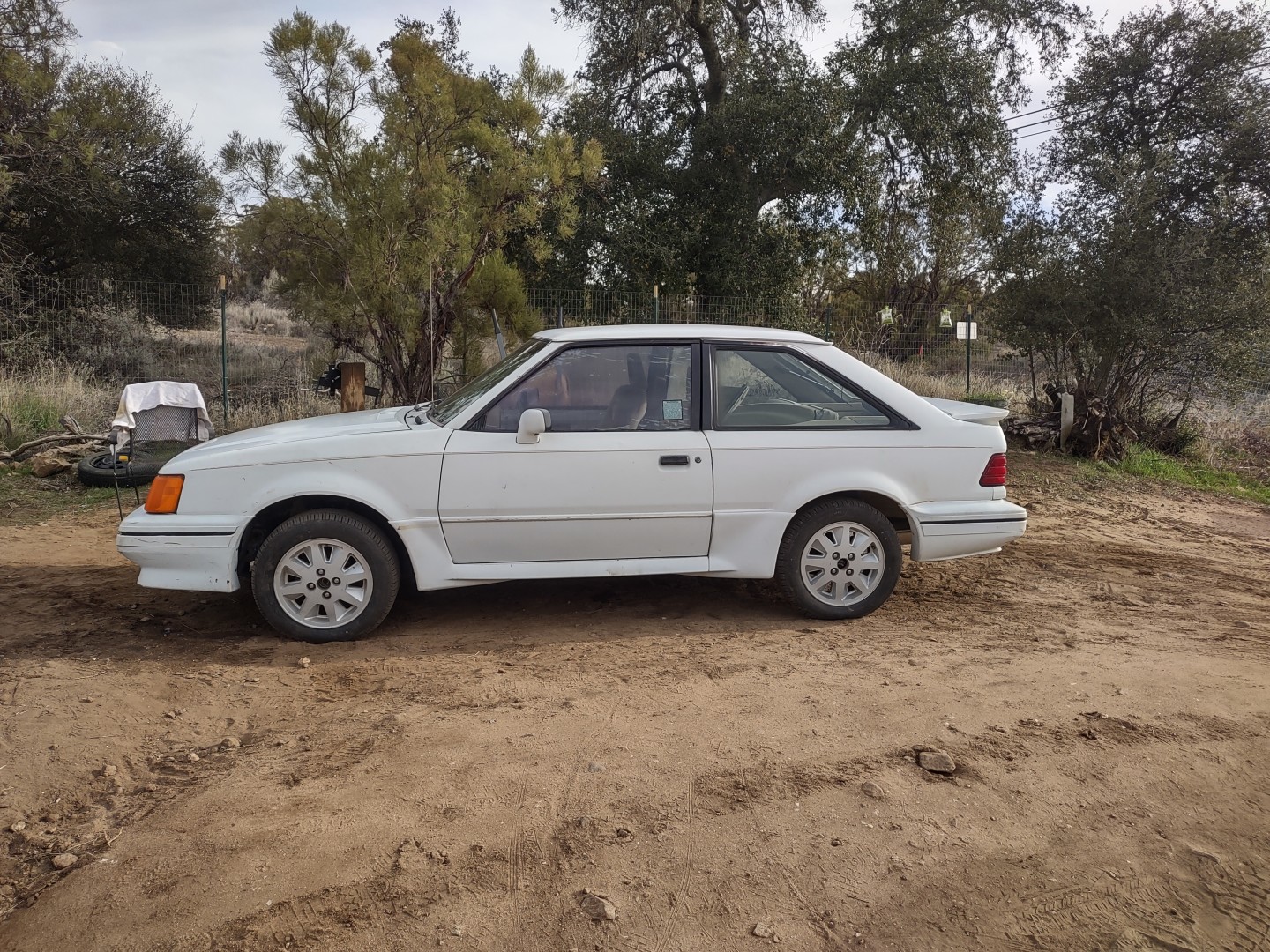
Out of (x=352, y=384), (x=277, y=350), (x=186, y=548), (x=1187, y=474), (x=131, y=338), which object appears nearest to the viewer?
(x=186, y=548)

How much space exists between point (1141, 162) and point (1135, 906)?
11.4m

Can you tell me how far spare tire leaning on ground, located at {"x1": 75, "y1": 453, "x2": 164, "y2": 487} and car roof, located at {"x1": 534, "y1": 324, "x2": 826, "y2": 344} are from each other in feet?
16.8

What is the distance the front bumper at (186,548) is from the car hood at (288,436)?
30 centimetres

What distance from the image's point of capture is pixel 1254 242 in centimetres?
1216

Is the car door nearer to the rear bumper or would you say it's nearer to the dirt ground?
the dirt ground

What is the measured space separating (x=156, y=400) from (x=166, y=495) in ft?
11.1

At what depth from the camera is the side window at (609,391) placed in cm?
523

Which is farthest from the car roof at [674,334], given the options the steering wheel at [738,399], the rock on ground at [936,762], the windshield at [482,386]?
the rock on ground at [936,762]

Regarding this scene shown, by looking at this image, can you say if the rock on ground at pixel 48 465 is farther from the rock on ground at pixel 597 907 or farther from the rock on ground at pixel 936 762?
the rock on ground at pixel 936 762

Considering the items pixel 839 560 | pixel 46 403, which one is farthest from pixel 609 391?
pixel 46 403

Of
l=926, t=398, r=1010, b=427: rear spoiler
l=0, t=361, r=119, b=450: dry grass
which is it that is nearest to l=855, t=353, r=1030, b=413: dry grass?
l=926, t=398, r=1010, b=427: rear spoiler

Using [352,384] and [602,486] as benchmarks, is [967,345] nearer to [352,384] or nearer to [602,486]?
[352,384]

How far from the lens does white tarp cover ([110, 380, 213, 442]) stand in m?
7.60

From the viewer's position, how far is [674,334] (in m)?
5.48
